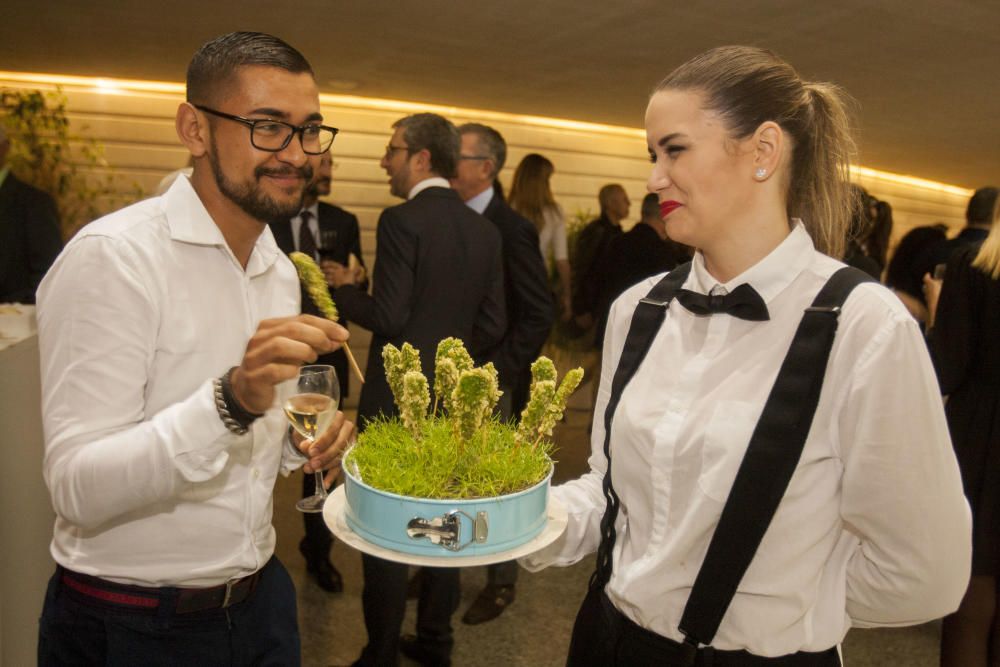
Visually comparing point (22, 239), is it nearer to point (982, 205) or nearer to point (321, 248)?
point (321, 248)

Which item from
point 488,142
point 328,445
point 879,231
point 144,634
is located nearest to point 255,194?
point 328,445

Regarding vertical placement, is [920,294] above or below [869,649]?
above

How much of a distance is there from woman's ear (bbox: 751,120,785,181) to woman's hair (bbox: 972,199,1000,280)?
1827 mm

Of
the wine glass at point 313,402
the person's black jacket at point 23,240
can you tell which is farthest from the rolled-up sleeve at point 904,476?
the person's black jacket at point 23,240

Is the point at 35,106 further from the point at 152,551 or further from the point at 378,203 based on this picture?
the point at 152,551

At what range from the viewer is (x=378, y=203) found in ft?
28.1

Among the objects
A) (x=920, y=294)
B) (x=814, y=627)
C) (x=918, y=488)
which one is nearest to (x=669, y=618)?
(x=814, y=627)

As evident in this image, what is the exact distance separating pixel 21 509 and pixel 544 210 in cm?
428

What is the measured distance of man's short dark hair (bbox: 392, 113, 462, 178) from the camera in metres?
3.21

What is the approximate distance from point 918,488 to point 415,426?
2.61 ft

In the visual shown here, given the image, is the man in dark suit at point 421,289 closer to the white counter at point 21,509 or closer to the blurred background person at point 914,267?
the white counter at point 21,509

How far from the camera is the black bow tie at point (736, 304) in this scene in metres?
1.32

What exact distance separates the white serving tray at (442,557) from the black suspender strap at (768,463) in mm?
257

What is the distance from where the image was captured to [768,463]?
48.6 inches
